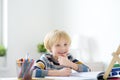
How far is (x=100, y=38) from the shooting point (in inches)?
95.3

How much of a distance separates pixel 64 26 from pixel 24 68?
2.09 m

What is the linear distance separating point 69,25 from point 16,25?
63cm

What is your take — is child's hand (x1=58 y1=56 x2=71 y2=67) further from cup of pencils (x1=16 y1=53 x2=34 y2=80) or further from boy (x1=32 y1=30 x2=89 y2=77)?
cup of pencils (x1=16 y1=53 x2=34 y2=80)

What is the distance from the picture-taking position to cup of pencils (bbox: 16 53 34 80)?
0.94m

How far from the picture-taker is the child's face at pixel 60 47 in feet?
4.50

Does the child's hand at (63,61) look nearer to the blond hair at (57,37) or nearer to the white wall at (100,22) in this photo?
the blond hair at (57,37)

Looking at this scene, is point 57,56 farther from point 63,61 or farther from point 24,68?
point 24,68

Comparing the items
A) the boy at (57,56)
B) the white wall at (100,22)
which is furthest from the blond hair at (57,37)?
the white wall at (100,22)

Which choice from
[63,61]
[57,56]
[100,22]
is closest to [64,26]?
[100,22]

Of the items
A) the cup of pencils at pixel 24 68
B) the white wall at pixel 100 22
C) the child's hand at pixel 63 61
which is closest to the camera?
the cup of pencils at pixel 24 68

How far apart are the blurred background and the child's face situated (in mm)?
922

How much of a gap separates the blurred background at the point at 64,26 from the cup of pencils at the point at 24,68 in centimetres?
137

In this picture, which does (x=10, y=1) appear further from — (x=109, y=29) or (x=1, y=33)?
(x=109, y=29)

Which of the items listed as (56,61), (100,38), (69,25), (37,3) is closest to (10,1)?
(37,3)
